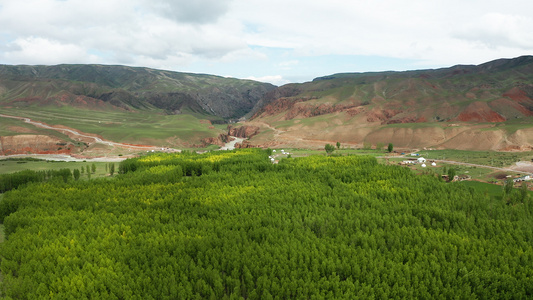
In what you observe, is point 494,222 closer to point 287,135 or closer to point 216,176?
point 216,176

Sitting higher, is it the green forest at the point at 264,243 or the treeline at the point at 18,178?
the green forest at the point at 264,243

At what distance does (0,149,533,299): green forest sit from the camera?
1052 inches

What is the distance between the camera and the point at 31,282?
26469 millimetres

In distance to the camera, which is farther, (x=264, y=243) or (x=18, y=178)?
(x=18, y=178)

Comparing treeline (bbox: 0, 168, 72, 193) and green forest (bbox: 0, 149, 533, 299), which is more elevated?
green forest (bbox: 0, 149, 533, 299)

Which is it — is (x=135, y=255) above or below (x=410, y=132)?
below

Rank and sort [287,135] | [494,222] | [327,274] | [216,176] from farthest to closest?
[287,135], [216,176], [494,222], [327,274]

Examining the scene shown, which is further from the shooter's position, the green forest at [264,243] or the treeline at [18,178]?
the treeline at [18,178]

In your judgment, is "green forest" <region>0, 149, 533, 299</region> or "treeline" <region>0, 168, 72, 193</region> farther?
"treeline" <region>0, 168, 72, 193</region>

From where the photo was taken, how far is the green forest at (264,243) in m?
26.7

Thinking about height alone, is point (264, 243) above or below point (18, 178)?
above

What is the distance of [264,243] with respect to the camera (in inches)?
1341

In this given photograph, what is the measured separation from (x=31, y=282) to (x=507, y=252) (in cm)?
4416

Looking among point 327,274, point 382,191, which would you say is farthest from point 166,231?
point 382,191
